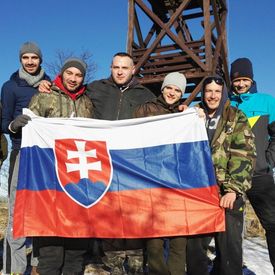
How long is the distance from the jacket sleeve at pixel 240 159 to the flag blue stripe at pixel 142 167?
29 centimetres

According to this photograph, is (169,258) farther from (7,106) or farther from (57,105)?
(7,106)

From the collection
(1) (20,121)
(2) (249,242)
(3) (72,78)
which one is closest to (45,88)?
(3) (72,78)

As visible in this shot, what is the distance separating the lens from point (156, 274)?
3.28 meters

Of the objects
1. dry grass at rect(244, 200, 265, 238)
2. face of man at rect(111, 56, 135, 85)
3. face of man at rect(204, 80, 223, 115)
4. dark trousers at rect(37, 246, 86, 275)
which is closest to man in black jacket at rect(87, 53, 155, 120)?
face of man at rect(111, 56, 135, 85)

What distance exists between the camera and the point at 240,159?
323 centimetres

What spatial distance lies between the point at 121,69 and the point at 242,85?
4.36 ft

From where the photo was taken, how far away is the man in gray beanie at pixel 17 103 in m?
3.83

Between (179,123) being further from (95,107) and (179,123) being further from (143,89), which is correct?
(95,107)

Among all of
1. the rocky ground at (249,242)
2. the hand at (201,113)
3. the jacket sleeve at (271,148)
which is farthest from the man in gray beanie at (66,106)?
the jacket sleeve at (271,148)

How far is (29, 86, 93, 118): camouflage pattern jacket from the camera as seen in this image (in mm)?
3623

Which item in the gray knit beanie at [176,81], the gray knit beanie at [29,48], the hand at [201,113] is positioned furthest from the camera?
the gray knit beanie at [29,48]

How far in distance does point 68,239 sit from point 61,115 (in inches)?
51.5

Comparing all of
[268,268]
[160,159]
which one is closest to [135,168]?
[160,159]

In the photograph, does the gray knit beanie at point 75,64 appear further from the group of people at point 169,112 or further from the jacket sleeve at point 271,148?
the jacket sleeve at point 271,148
